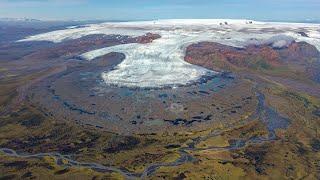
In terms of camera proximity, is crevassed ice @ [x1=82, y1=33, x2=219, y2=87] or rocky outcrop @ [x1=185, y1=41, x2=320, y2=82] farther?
rocky outcrop @ [x1=185, y1=41, x2=320, y2=82]

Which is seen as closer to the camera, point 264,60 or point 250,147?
point 250,147

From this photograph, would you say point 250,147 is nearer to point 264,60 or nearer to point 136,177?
point 136,177

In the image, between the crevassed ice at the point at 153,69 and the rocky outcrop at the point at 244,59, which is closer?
the crevassed ice at the point at 153,69

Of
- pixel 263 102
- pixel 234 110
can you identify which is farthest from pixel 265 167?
pixel 263 102

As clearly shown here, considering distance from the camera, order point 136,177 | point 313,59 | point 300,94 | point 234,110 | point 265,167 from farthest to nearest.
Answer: point 313,59 → point 300,94 → point 234,110 → point 265,167 → point 136,177

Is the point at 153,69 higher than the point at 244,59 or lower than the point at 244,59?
higher

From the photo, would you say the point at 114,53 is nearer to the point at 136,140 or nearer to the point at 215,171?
the point at 136,140

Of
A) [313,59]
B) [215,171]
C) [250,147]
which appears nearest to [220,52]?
[313,59]

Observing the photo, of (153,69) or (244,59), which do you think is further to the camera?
(244,59)

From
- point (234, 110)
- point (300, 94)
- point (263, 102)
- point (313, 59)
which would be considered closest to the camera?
point (234, 110)

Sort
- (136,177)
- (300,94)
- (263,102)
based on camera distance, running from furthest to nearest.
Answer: (300,94) < (263,102) < (136,177)
